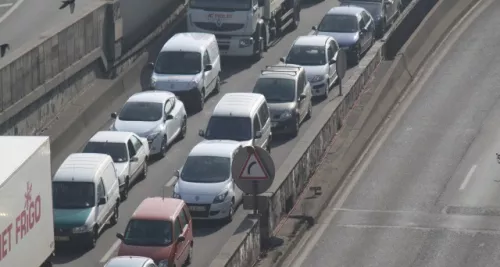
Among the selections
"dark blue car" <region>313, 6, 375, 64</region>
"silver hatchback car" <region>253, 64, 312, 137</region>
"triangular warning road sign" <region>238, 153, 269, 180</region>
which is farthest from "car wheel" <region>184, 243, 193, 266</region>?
"dark blue car" <region>313, 6, 375, 64</region>

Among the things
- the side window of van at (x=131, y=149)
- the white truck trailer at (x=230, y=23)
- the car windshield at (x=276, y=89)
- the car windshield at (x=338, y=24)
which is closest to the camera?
the side window of van at (x=131, y=149)

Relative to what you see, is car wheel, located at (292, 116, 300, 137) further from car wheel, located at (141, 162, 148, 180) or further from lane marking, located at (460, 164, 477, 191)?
lane marking, located at (460, 164, 477, 191)

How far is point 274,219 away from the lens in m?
35.2

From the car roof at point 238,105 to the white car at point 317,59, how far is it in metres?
5.01

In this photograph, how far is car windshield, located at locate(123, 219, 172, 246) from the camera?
109 ft

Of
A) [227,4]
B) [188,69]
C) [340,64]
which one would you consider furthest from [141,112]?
[227,4]

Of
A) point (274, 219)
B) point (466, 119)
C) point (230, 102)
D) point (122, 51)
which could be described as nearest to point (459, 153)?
point (466, 119)

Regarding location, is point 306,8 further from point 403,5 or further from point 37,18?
point 37,18

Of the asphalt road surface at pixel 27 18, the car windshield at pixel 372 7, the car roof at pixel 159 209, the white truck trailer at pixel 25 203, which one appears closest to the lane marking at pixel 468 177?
the car roof at pixel 159 209

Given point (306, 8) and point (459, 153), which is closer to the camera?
point (459, 153)

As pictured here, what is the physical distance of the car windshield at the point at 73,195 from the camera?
1406 inches

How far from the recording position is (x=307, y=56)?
48.3 metres

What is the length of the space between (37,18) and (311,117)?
1247 cm

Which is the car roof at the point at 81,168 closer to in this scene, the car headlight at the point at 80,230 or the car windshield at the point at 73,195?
the car windshield at the point at 73,195
